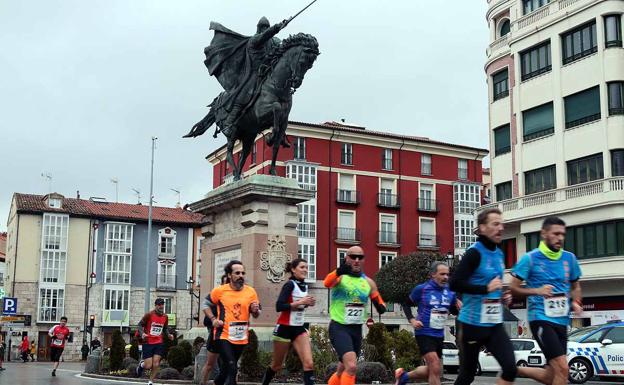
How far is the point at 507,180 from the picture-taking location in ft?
156

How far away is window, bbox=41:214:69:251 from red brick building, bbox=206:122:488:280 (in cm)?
1399

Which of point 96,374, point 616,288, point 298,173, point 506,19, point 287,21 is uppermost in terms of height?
point 506,19

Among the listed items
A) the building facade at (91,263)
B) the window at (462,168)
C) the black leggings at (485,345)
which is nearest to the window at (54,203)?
the building facade at (91,263)

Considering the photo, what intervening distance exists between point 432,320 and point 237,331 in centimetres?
258

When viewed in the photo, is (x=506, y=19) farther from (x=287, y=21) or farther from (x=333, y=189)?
(x=287, y=21)

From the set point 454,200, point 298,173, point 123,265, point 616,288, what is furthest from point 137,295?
point 616,288

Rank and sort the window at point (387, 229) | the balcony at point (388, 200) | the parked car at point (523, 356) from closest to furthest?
the parked car at point (523, 356), the window at point (387, 229), the balcony at point (388, 200)

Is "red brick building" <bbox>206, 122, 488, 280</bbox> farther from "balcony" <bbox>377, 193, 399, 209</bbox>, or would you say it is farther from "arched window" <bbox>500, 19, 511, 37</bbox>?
"arched window" <bbox>500, 19, 511, 37</bbox>

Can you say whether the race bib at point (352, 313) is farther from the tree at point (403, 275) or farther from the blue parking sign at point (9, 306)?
the tree at point (403, 275)

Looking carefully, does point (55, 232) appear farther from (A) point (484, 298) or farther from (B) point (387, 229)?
(A) point (484, 298)

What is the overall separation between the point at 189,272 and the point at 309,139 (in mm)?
20453

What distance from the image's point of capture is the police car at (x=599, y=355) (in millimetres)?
22141

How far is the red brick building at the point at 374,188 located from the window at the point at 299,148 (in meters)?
0.08

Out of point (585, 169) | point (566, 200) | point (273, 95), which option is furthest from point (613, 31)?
point (273, 95)
